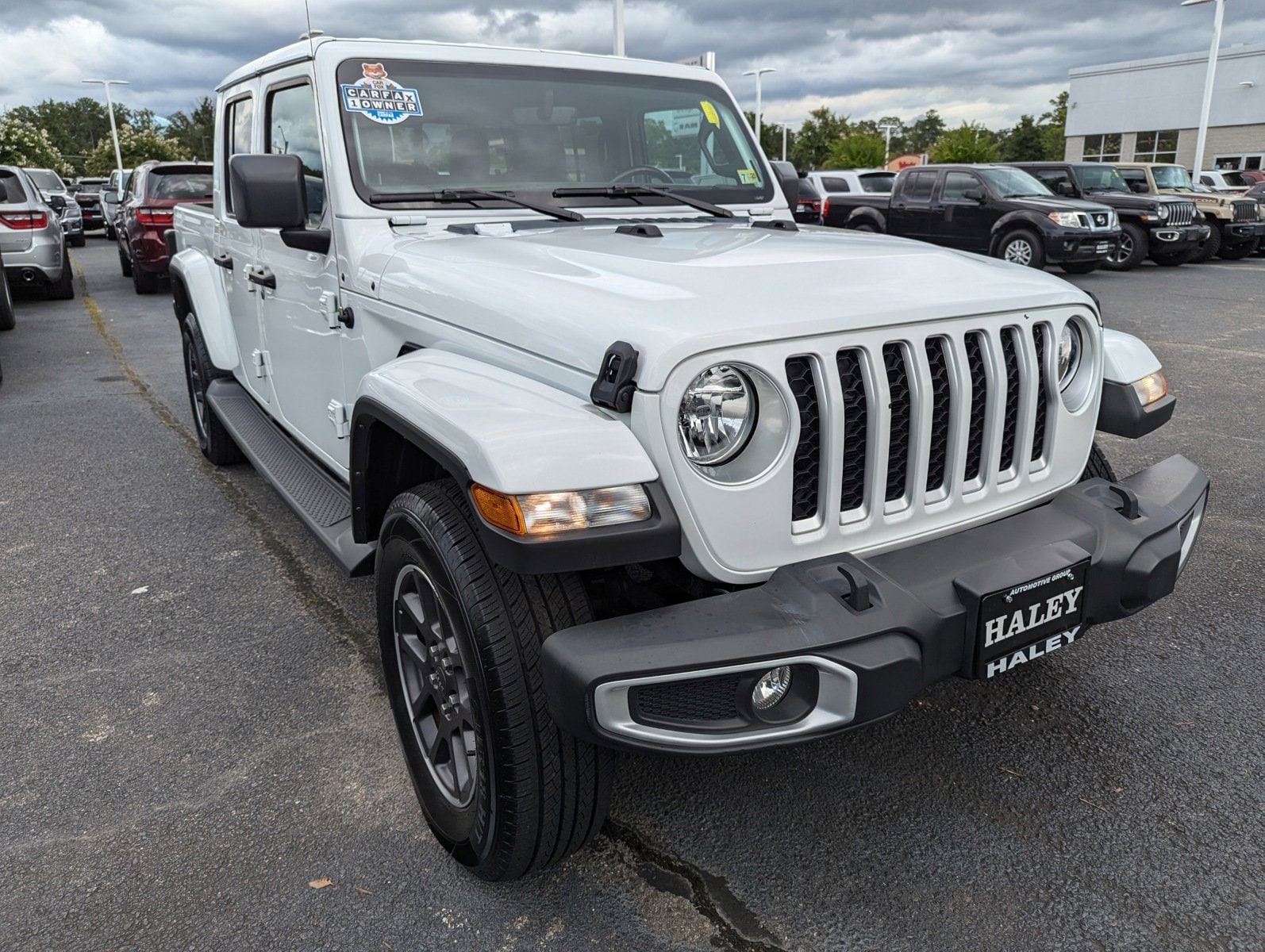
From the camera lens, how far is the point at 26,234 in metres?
11.5

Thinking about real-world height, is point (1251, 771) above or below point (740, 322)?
below

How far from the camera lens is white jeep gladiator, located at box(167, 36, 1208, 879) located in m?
1.86

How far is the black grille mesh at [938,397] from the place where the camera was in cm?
223

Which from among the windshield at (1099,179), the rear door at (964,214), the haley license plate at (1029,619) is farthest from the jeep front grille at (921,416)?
the windshield at (1099,179)

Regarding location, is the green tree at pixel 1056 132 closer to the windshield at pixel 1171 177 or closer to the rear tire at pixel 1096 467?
the windshield at pixel 1171 177

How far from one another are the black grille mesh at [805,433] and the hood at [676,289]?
0.08m

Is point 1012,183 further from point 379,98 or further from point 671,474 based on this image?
point 671,474

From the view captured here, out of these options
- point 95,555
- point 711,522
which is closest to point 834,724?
point 711,522

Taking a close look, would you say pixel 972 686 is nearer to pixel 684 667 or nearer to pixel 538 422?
pixel 684 667

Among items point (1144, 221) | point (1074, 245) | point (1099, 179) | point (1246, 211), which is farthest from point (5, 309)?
point (1246, 211)

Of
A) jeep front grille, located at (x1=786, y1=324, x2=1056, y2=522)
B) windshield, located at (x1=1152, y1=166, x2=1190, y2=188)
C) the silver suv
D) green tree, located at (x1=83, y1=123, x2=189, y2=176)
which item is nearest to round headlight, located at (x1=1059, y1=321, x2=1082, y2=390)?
jeep front grille, located at (x1=786, y1=324, x2=1056, y2=522)

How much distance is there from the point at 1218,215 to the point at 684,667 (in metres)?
18.7

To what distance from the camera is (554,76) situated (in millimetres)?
3543

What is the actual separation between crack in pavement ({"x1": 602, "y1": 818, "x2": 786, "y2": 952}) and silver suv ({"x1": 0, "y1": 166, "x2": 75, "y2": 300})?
38.2 feet
